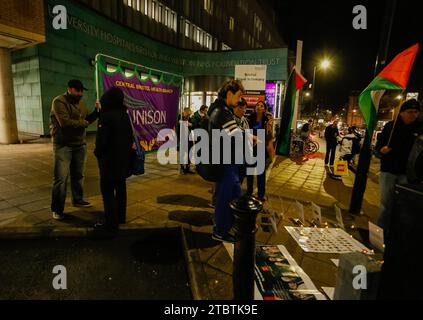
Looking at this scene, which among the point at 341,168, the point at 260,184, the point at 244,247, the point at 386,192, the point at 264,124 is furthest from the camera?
the point at 341,168

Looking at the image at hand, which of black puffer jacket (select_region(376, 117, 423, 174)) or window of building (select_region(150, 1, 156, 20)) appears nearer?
black puffer jacket (select_region(376, 117, 423, 174))

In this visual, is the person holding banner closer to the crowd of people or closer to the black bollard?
the crowd of people

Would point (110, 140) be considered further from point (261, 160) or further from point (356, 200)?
point (356, 200)

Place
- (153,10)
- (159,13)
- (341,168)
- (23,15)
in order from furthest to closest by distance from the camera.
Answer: (159,13) → (153,10) → (23,15) → (341,168)

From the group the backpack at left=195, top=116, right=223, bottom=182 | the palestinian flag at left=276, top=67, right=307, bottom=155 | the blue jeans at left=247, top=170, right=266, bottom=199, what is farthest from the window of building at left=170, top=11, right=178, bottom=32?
the backpack at left=195, top=116, right=223, bottom=182

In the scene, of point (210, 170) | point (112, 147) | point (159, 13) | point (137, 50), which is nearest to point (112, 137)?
point (112, 147)

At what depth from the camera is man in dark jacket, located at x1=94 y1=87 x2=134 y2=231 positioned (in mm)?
3176

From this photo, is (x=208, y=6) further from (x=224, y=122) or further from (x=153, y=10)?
(x=224, y=122)

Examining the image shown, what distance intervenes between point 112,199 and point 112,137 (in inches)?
33.1

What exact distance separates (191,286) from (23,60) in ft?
43.8

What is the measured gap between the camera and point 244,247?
208 cm
